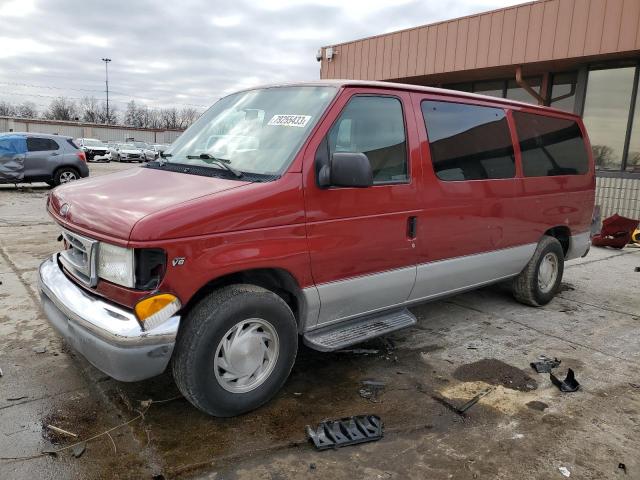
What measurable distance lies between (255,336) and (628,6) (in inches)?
379

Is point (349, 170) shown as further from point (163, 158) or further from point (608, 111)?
point (608, 111)

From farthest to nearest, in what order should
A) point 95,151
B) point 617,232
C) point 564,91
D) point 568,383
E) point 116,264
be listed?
point 95,151
point 564,91
point 617,232
point 568,383
point 116,264

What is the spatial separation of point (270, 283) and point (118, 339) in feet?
3.42

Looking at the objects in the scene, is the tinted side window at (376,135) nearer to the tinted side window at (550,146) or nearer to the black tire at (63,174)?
the tinted side window at (550,146)

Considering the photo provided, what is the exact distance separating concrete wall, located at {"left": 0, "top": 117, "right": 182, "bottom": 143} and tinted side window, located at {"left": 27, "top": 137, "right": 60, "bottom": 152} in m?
31.8

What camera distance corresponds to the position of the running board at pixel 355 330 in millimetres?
3344

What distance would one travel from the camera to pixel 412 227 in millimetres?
3758

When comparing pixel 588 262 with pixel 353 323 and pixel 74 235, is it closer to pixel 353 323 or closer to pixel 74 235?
pixel 353 323

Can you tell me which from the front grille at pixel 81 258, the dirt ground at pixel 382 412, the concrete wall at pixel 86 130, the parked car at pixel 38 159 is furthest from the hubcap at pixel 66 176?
the concrete wall at pixel 86 130

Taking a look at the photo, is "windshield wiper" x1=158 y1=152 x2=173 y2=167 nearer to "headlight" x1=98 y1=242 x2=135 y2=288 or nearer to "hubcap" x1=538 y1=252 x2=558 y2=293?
"headlight" x1=98 y1=242 x2=135 y2=288

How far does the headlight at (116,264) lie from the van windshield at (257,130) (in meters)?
0.92

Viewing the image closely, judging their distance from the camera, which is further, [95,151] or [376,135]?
[95,151]

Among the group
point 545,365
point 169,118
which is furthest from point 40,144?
point 169,118

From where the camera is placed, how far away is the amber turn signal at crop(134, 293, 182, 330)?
2.63 metres
